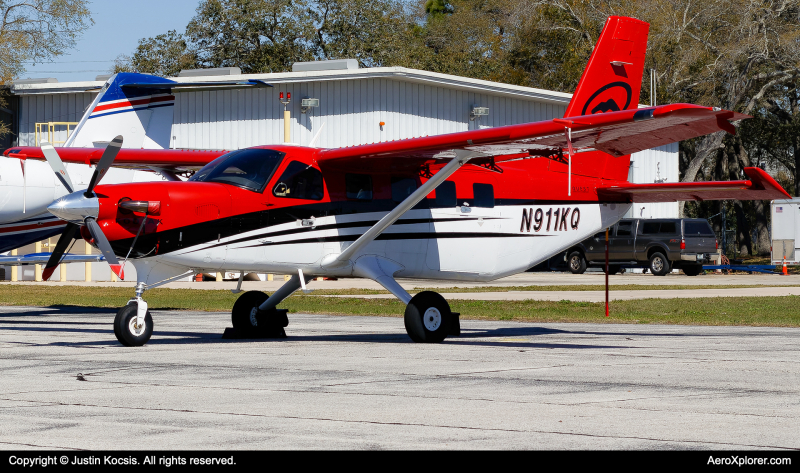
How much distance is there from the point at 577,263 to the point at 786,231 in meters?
8.57

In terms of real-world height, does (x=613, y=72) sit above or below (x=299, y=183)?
above

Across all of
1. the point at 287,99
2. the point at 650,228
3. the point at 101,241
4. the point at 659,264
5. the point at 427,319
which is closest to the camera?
the point at 101,241

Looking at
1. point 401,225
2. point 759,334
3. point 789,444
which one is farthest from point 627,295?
point 789,444

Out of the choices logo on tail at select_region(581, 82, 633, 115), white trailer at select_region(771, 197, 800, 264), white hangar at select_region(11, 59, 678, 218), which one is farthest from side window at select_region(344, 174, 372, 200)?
white trailer at select_region(771, 197, 800, 264)

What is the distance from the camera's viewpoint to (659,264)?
130 ft

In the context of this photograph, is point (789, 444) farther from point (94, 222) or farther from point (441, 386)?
point (94, 222)

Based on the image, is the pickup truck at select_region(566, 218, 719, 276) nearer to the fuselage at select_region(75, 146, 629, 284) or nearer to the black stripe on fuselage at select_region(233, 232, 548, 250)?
the fuselage at select_region(75, 146, 629, 284)

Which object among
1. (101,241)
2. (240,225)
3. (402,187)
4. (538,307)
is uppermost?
(402,187)

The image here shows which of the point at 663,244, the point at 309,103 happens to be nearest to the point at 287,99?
the point at 309,103

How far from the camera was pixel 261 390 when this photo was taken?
28.1ft

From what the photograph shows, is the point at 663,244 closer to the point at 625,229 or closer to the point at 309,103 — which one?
the point at 625,229

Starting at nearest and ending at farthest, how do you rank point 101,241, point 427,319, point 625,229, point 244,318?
point 101,241 → point 427,319 → point 244,318 → point 625,229

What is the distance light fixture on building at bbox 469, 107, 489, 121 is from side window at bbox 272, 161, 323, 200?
91.9 ft

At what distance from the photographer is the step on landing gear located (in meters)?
13.3
